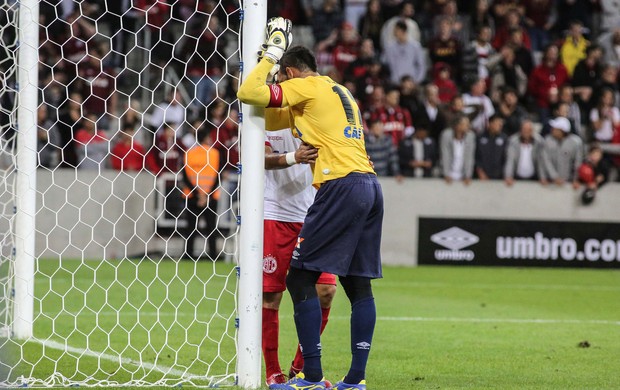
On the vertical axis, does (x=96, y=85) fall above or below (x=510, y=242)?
above

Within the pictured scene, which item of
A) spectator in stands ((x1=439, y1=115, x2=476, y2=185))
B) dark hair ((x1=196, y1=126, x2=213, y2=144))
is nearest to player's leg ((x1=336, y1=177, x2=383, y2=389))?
dark hair ((x1=196, y1=126, x2=213, y2=144))

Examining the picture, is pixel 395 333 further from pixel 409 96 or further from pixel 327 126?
pixel 409 96

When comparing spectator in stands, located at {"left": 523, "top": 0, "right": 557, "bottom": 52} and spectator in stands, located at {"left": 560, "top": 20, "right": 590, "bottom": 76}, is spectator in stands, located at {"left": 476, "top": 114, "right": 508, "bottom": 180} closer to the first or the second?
spectator in stands, located at {"left": 560, "top": 20, "right": 590, "bottom": 76}

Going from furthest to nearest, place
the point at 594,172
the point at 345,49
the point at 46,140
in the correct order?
the point at 345,49, the point at 594,172, the point at 46,140

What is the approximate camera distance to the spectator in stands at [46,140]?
48.6ft

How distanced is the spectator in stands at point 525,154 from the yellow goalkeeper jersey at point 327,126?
10.8m

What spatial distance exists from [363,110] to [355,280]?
37.4 feet

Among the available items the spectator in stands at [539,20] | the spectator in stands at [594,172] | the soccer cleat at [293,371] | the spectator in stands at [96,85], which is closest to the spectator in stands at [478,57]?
the spectator in stands at [539,20]

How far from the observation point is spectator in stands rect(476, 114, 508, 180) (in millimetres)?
16062

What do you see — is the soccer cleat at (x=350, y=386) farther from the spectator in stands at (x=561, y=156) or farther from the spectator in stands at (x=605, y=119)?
the spectator in stands at (x=605, y=119)

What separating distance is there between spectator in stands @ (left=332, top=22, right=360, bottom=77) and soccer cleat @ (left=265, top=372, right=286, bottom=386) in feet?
40.2

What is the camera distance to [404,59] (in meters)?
18.5

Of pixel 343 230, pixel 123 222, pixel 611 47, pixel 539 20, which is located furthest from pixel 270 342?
pixel 539 20

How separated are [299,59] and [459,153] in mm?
10437
